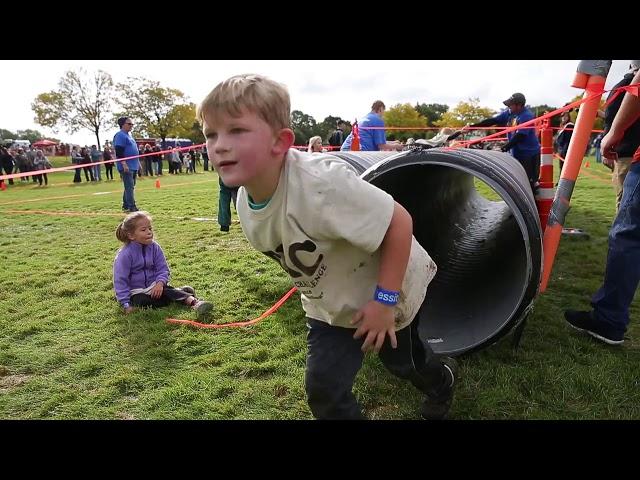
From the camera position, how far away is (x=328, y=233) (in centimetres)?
179

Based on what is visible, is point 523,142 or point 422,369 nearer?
point 422,369

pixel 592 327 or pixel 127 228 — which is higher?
pixel 127 228

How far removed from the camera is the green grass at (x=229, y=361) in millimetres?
2676

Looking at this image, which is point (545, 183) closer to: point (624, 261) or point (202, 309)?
point (624, 261)

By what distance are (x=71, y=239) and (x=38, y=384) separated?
18.0 feet

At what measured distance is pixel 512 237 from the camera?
4.80 meters

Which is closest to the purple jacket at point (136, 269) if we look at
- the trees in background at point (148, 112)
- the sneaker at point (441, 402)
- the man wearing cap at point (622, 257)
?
the sneaker at point (441, 402)

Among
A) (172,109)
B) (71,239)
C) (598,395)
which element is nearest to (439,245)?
(598,395)

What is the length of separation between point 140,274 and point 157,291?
25cm

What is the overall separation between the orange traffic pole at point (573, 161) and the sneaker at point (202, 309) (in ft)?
8.98

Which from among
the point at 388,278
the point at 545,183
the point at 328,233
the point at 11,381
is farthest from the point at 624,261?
the point at 11,381

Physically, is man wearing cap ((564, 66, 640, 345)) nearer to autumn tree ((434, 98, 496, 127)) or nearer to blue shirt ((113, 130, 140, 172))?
blue shirt ((113, 130, 140, 172))

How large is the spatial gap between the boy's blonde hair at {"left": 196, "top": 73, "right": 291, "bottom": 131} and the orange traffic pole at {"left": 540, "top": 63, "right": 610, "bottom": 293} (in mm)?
2245

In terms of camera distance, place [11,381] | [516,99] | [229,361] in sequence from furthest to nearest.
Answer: [516,99] → [229,361] → [11,381]
